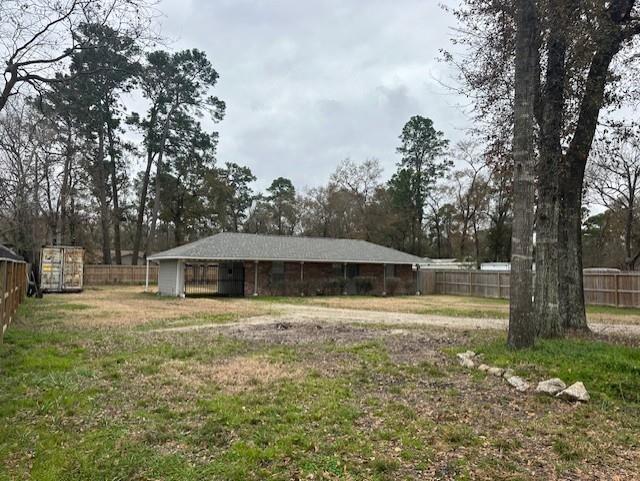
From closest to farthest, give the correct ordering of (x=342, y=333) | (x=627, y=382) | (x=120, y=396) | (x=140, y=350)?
(x=120, y=396)
(x=627, y=382)
(x=140, y=350)
(x=342, y=333)

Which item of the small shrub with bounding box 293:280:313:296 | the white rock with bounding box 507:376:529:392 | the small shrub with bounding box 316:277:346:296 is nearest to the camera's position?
the white rock with bounding box 507:376:529:392

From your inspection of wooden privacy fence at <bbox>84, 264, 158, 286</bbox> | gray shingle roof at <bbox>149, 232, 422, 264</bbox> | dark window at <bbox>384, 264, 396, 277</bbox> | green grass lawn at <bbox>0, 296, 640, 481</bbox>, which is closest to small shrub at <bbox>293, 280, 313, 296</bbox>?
gray shingle roof at <bbox>149, 232, 422, 264</bbox>

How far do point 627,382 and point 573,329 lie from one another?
4.40 metres

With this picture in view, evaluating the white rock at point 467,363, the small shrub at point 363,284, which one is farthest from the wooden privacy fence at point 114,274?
the white rock at point 467,363

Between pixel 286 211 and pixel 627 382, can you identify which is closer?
pixel 627 382

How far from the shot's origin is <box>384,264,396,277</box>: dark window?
2845 cm

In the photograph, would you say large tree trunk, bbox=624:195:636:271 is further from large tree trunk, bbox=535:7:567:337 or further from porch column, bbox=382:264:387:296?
large tree trunk, bbox=535:7:567:337

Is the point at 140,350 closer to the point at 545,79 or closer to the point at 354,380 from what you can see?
the point at 354,380

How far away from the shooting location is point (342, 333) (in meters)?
10.3

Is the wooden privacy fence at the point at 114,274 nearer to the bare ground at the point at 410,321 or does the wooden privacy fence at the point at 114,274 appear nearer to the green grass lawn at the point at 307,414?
the bare ground at the point at 410,321

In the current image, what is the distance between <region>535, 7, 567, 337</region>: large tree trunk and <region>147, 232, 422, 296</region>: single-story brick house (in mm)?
16178

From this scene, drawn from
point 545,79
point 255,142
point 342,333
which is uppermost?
point 255,142

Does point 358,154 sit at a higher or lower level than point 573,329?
higher

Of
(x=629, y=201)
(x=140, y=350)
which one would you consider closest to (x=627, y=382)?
(x=140, y=350)
